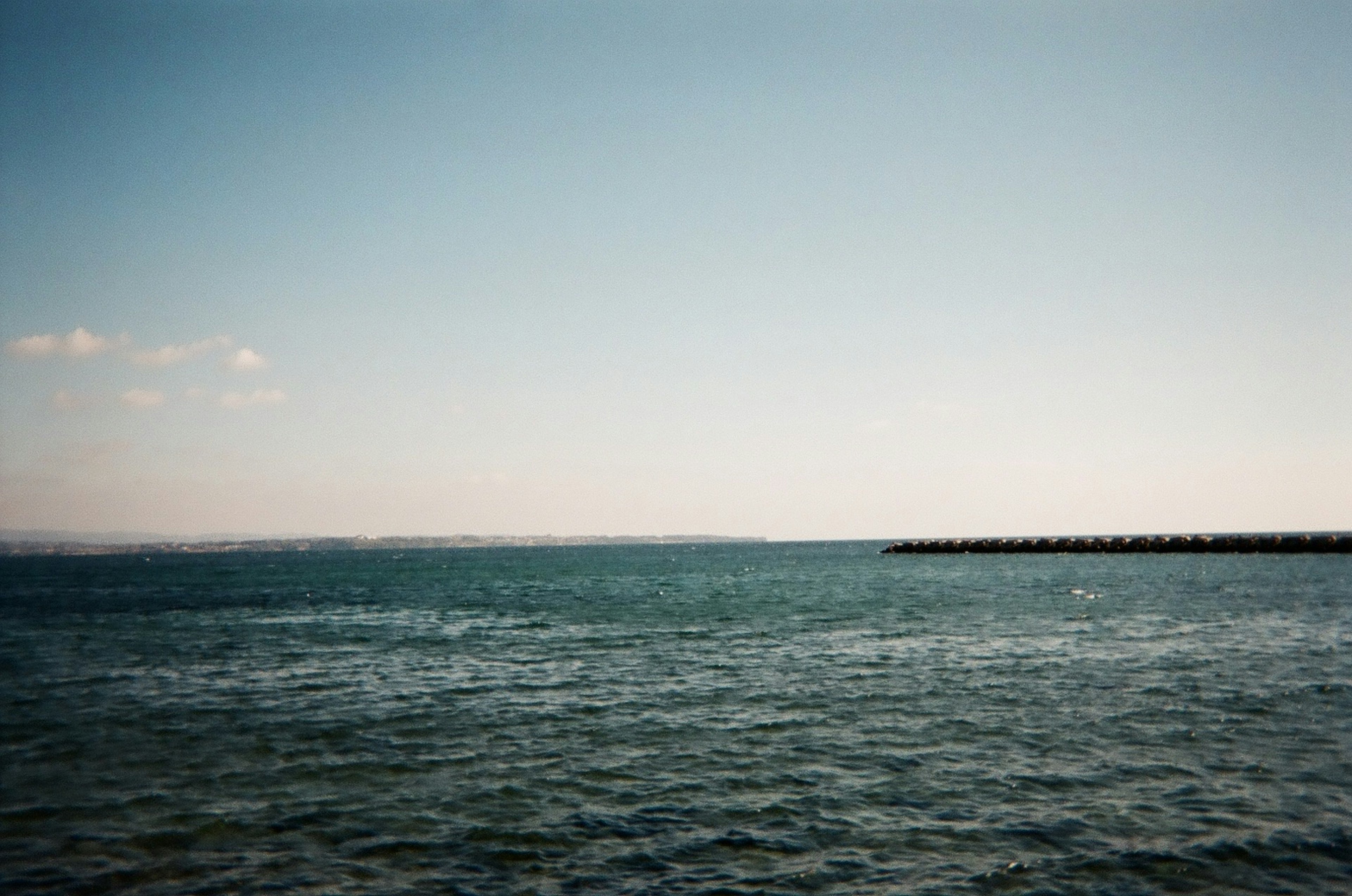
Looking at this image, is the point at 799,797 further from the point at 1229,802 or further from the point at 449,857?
the point at 1229,802

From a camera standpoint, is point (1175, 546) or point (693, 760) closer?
point (693, 760)

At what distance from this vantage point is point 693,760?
67.9 ft

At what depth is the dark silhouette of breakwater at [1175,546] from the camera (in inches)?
5295

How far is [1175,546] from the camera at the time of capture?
6058 inches

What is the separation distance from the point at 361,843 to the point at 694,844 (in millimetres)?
6392

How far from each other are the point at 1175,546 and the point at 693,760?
16365 centimetres

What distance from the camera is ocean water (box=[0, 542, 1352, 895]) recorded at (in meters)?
14.3

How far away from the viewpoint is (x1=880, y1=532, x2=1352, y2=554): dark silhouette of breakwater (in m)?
134

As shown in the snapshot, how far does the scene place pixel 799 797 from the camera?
1769 centimetres

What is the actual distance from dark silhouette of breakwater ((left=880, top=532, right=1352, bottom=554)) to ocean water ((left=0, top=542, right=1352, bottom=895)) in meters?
110

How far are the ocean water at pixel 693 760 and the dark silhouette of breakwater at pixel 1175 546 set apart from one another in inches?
4313

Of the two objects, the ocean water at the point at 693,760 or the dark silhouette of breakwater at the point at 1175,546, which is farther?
the dark silhouette of breakwater at the point at 1175,546

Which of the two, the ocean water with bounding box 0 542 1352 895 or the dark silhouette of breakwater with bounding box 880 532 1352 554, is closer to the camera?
the ocean water with bounding box 0 542 1352 895

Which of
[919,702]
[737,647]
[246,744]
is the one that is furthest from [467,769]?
[737,647]
